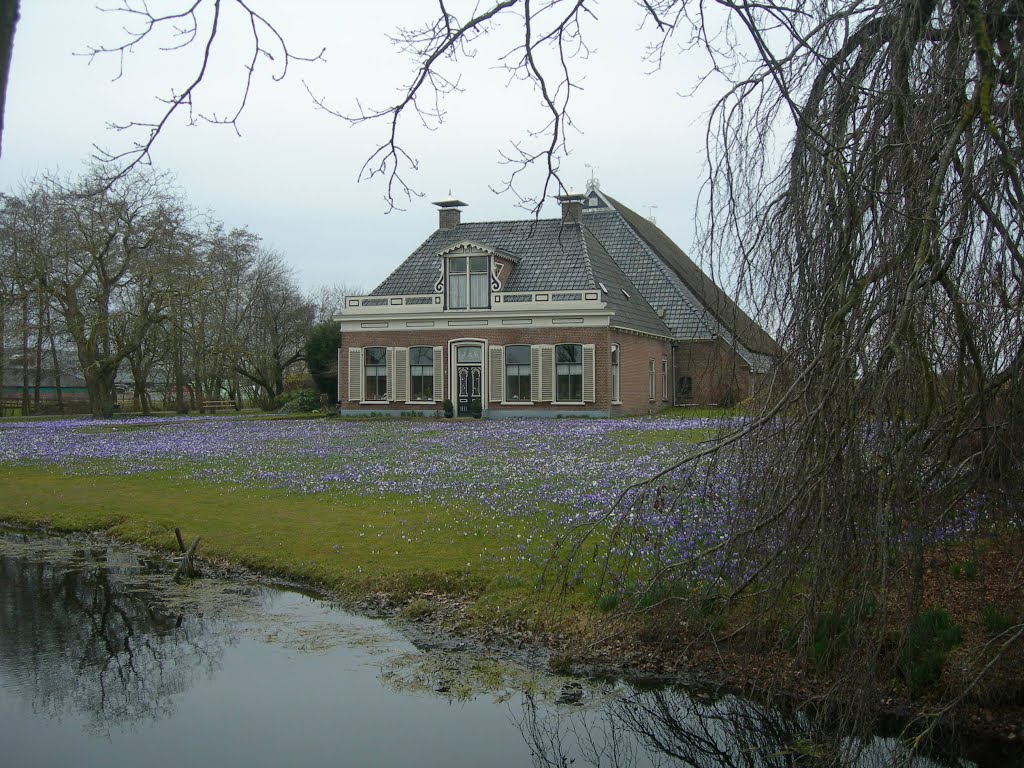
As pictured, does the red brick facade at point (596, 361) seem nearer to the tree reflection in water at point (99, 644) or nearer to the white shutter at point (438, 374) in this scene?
the white shutter at point (438, 374)

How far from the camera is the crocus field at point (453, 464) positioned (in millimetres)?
9766

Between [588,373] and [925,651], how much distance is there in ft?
84.4

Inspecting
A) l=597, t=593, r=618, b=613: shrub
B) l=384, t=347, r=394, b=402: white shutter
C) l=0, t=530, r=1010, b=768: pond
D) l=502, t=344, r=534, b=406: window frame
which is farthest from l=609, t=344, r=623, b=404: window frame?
l=597, t=593, r=618, b=613: shrub

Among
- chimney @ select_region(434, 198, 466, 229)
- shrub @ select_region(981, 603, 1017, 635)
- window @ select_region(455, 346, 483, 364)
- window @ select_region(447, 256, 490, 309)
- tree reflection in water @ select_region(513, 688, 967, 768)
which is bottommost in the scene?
tree reflection in water @ select_region(513, 688, 967, 768)

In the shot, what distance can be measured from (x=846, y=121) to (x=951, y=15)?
29.2 inches

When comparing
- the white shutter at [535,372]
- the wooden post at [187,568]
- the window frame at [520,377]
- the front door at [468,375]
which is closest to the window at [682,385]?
the white shutter at [535,372]

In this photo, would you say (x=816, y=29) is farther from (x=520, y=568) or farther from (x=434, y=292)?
(x=434, y=292)

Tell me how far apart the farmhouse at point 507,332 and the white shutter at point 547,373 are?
0.04 metres

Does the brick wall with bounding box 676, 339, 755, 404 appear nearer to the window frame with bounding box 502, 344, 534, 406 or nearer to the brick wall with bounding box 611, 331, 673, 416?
the brick wall with bounding box 611, 331, 673, 416

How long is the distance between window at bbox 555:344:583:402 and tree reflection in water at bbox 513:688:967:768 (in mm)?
25643

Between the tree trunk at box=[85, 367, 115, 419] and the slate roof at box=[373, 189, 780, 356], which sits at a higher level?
the slate roof at box=[373, 189, 780, 356]

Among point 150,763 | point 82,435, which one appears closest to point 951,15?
point 150,763

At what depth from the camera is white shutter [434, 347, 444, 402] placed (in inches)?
1329

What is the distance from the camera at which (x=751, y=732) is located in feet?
20.1
